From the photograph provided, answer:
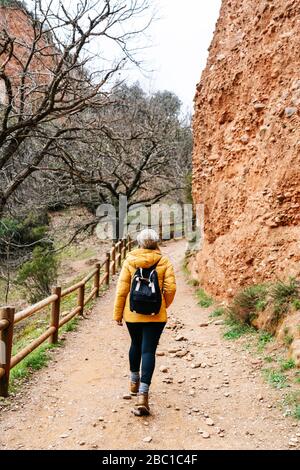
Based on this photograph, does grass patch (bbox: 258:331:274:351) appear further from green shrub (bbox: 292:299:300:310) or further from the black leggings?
the black leggings

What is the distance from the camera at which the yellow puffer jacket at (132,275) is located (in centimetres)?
436

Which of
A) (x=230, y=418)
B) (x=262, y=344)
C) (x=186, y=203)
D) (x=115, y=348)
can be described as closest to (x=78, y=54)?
(x=115, y=348)

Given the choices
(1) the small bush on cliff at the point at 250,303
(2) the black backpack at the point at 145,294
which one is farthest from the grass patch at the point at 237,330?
(2) the black backpack at the point at 145,294

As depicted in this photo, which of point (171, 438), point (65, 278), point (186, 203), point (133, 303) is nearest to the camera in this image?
point (171, 438)

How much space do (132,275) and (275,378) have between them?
7.30 ft

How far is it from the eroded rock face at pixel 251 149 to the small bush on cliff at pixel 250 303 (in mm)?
469

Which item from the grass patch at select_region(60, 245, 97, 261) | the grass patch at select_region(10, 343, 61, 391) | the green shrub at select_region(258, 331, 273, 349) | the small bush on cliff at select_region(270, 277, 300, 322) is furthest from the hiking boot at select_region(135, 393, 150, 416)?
the grass patch at select_region(60, 245, 97, 261)

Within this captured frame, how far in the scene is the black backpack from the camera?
4250mm

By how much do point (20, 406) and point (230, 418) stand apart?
2.33 meters

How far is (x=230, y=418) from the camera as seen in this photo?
4.39 m

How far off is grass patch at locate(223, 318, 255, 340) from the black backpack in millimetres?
3157

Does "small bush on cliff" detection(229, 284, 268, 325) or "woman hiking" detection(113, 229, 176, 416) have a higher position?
"woman hiking" detection(113, 229, 176, 416)

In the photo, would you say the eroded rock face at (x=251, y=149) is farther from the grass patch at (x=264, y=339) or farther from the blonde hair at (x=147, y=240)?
the blonde hair at (x=147, y=240)
